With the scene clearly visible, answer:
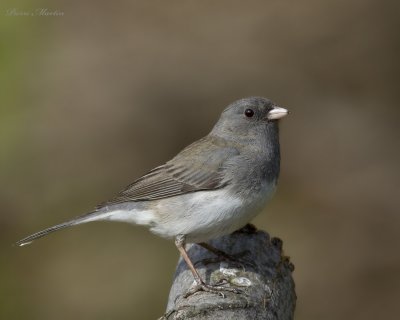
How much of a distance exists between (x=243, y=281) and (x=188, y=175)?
3.10 ft

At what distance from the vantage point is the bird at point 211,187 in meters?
3.62

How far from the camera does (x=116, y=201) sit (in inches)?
156

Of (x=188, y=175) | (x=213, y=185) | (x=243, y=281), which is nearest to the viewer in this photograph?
(x=243, y=281)

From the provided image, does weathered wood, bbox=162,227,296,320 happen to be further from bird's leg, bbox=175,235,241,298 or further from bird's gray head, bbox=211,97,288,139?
bird's gray head, bbox=211,97,288,139

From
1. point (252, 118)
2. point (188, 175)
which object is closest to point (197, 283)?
point (188, 175)

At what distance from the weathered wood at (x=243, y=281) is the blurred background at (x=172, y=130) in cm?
218

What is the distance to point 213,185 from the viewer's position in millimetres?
3771

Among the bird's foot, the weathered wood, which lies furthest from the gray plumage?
the bird's foot

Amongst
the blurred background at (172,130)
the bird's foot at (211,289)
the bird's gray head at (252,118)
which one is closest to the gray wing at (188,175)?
the bird's gray head at (252,118)

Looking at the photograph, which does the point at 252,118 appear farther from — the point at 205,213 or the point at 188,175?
the point at 205,213

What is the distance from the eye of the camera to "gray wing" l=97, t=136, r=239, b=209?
3842mm

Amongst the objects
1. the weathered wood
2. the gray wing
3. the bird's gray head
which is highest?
the bird's gray head

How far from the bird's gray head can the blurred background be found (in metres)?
2.25

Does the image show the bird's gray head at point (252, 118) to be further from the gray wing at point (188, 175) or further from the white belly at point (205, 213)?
the white belly at point (205, 213)
